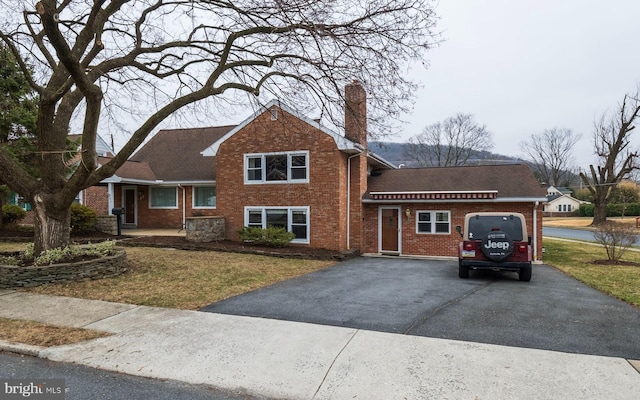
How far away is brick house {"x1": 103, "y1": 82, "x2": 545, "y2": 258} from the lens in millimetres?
15828

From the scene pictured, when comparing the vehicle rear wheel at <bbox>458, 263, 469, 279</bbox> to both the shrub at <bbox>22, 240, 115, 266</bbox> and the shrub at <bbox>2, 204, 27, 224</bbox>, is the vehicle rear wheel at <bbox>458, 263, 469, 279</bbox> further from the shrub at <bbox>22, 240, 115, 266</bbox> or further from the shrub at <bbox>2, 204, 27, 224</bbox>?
the shrub at <bbox>2, 204, 27, 224</bbox>

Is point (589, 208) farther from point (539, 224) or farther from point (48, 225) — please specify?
point (48, 225)

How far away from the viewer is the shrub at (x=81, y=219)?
16.5 meters

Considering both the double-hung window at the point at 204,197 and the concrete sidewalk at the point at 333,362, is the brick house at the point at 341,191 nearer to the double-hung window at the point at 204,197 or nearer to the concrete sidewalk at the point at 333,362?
the double-hung window at the point at 204,197

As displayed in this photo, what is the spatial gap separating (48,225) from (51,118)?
2836 millimetres

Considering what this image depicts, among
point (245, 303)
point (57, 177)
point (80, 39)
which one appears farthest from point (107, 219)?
point (245, 303)

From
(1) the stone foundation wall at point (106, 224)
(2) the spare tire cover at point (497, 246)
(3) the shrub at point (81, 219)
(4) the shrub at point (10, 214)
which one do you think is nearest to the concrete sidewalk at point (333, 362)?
(2) the spare tire cover at point (497, 246)

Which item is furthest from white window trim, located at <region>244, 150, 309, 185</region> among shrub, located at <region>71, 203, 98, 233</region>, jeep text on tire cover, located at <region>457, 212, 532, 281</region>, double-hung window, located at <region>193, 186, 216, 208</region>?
jeep text on tire cover, located at <region>457, 212, 532, 281</region>

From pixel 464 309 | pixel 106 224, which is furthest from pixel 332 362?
pixel 106 224

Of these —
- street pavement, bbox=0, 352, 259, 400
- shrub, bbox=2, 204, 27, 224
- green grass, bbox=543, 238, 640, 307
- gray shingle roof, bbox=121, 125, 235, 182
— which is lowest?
green grass, bbox=543, 238, 640, 307

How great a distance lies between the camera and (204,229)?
16.1m

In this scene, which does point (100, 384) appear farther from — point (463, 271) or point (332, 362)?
point (463, 271)

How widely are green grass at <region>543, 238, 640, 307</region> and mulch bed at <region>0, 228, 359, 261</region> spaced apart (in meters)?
7.73

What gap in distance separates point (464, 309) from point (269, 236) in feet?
32.1
